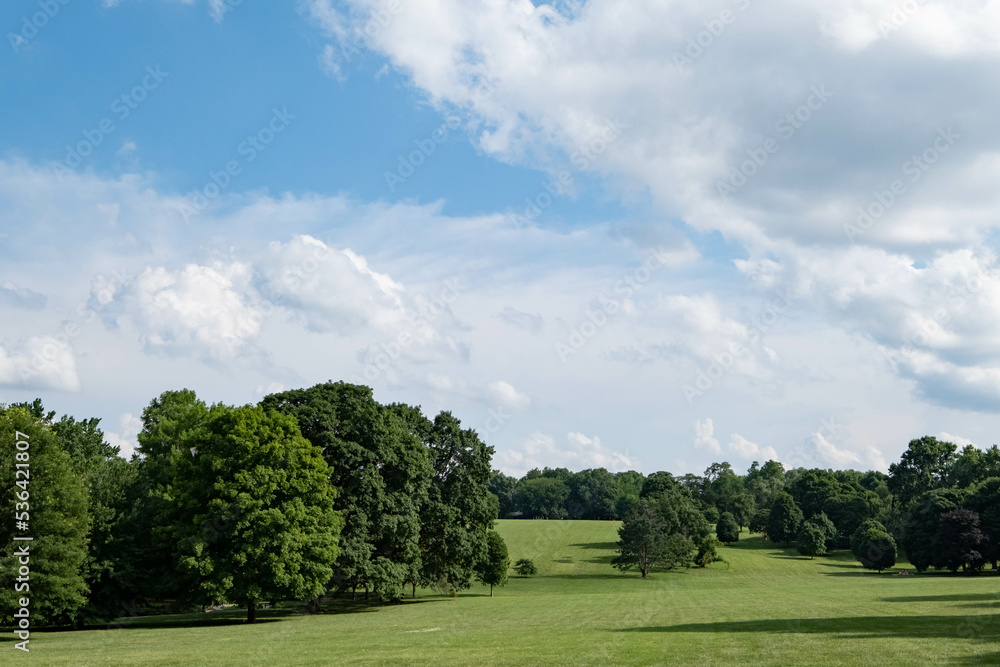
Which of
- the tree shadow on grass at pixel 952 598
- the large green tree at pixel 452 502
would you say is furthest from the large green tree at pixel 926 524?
the large green tree at pixel 452 502

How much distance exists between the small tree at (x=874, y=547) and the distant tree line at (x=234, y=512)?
7145cm

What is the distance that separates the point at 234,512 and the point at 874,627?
112 feet

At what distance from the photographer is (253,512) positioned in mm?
43250

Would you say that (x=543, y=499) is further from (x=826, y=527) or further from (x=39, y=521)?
(x=39, y=521)

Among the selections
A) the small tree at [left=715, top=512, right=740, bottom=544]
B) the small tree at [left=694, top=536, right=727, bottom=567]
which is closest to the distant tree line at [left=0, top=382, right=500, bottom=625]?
the small tree at [left=694, top=536, right=727, bottom=567]

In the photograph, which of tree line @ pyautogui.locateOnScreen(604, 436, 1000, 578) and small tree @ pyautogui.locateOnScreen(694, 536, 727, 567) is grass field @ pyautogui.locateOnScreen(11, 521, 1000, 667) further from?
small tree @ pyautogui.locateOnScreen(694, 536, 727, 567)

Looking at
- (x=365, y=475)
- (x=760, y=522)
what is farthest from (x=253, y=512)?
(x=760, y=522)

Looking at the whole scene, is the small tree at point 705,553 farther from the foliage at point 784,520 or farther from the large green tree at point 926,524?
the foliage at point 784,520

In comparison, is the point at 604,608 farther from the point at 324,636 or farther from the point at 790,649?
the point at 790,649

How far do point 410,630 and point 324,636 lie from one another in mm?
4270

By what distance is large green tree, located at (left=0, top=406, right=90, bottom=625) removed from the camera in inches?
1457

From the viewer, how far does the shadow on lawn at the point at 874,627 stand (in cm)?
2734

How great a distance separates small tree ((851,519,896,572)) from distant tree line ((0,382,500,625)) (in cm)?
7145

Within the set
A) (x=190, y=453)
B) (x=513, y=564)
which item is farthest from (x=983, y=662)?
(x=513, y=564)
